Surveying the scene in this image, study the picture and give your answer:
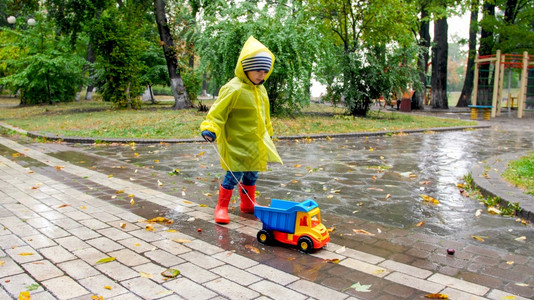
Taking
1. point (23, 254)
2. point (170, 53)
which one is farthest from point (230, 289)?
point (170, 53)

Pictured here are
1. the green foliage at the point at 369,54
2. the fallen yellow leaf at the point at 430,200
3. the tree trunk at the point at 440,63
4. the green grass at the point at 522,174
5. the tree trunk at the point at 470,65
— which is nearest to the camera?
the fallen yellow leaf at the point at 430,200

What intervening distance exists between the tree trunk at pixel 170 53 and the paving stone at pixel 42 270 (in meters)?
16.2

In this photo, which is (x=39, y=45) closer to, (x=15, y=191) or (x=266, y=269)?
(x=15, y=191)

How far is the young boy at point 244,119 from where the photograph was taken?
4.07 meters

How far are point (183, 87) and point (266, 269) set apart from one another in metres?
17.2

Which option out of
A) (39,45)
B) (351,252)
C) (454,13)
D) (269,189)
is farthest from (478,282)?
(39,45)

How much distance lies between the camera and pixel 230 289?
2893 millimetres

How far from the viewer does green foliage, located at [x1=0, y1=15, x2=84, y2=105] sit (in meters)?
21.6

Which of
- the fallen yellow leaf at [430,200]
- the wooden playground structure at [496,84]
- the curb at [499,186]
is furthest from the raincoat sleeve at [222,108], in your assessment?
the wooden playground structure at [496,84]

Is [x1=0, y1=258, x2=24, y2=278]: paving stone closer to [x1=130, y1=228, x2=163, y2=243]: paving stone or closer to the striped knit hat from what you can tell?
[x1=130, y1=228, x2=163, y2=243]: paving stone

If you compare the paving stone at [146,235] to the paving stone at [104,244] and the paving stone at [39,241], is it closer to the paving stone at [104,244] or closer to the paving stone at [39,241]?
the paving stone at [104,244]

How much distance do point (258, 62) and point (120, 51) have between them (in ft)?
56.2

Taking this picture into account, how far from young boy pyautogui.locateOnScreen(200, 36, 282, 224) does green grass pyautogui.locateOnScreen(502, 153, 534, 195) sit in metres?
3.33

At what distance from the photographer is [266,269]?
3.24 metres
